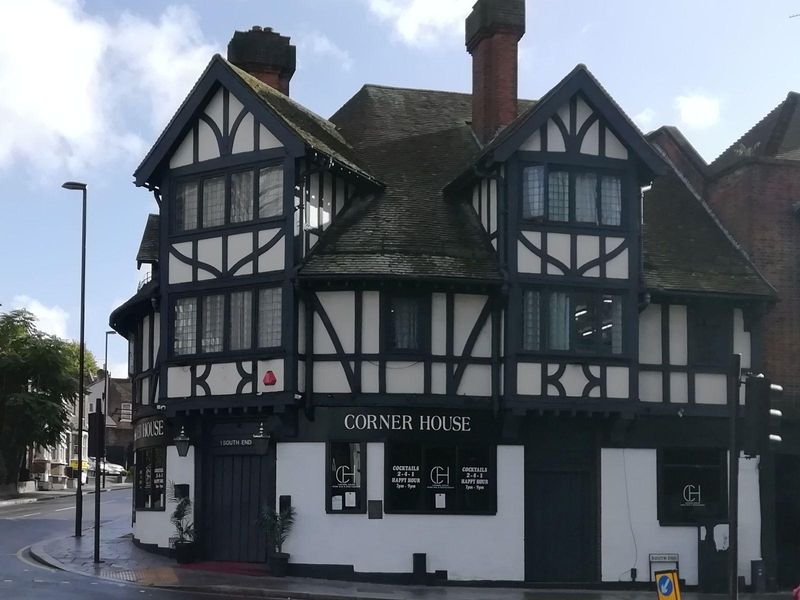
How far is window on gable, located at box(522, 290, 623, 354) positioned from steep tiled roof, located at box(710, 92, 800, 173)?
580cm

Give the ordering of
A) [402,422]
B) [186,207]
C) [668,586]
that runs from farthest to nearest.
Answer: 1. [186,207]
2. [402,422]
3. [668,586]

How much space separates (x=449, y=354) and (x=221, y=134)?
7.08 metres

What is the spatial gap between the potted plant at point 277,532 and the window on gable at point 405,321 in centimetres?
422

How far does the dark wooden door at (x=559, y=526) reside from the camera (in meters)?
25.4

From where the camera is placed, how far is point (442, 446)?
25.2m

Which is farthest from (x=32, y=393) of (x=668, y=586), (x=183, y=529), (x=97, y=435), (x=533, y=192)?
(x=668, y=586)

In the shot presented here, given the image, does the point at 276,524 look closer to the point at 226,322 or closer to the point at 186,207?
the point at 226,322

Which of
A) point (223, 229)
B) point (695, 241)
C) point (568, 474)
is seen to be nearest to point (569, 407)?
point (568, 474)

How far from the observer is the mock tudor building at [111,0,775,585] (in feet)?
81.4

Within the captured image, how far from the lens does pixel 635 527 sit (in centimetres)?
2578

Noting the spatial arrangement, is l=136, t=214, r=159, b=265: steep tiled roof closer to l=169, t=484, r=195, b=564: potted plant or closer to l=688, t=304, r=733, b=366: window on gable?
l=169, t=484, r=195, b=564: potted plant

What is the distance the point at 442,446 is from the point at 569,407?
2.82 metres

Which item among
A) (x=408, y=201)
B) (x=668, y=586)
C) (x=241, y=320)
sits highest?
(x=408, y=201)

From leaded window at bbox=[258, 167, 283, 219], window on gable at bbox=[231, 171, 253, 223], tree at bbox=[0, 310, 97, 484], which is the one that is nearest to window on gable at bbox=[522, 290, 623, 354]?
leaded window at bbox=[258, 167, 283, 219]
